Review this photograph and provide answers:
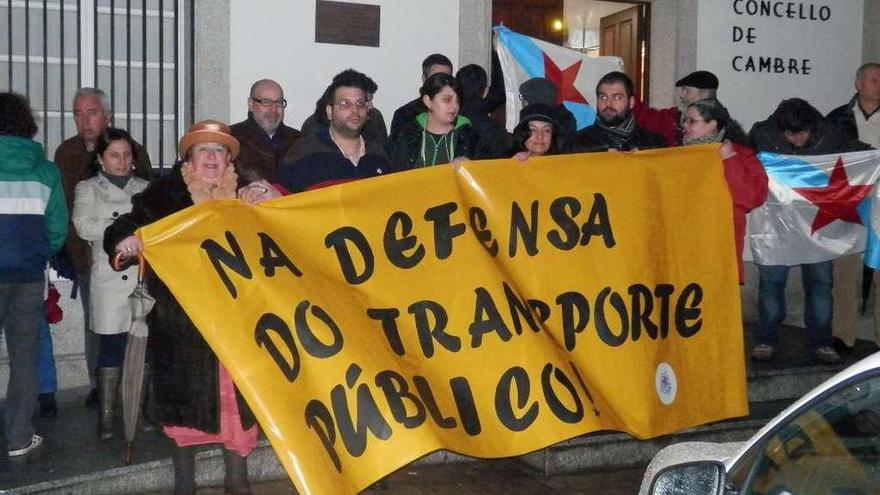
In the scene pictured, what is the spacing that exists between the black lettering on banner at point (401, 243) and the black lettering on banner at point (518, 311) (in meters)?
0.44

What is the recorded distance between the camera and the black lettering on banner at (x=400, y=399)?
4621 mm

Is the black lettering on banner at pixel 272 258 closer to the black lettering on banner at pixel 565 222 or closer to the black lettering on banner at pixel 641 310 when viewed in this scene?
the black lettering on banner at pixel 565 222

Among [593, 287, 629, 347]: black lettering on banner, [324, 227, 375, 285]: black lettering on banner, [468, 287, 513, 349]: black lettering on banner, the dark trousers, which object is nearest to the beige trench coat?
the dark trousers

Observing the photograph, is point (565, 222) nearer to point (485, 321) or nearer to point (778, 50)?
point (485, 321)

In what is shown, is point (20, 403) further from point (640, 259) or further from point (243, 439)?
point (640, 259)

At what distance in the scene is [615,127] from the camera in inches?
263

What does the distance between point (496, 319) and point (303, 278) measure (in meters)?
0.89

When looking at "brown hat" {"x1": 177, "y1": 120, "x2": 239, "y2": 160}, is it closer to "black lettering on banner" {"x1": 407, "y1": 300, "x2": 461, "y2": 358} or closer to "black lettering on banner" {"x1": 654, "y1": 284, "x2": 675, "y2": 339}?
"black lettering on banner" {"x1": 407, "y1": 300, "x2": 461, "y2": 358}

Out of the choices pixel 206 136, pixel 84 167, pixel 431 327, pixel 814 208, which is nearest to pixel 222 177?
pixel 206 136

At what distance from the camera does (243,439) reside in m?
5.09

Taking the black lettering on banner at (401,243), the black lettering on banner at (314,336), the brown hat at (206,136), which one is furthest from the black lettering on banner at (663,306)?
the brown hat at (206,136)

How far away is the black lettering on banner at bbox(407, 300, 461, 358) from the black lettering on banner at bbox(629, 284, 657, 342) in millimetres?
955

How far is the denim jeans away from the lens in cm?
798

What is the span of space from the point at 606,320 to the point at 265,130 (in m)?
2.84
